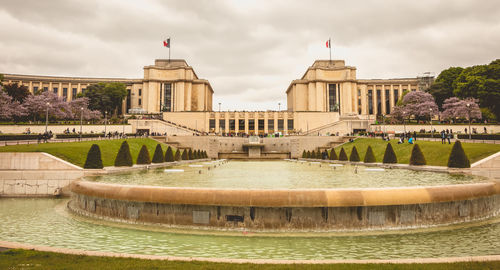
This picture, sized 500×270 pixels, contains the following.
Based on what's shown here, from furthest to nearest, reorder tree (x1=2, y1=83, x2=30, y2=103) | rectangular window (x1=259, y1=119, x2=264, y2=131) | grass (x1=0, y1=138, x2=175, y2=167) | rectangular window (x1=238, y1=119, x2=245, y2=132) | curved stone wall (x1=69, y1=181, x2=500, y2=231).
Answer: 1. rectangular window (x1=259, y1=119, x2=264, y2=131)
2. rectangular window (x1=238, y1=119, x2=245, y2=132)
3. tree (x1=2, y1=83, x2=30, y2=103)
4. grass (x1=0, y1=138, x2=175, y2=167)
5. curved stone wall (x1=69, y1=181, x2=500, y2=231)

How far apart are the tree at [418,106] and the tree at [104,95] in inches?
3356

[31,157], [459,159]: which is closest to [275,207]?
[459,159]

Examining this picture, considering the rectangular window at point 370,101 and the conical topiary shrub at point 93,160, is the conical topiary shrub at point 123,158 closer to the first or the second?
the conical topiary shrub at point 93,160

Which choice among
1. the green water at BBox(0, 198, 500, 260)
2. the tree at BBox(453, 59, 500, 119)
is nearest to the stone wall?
the green water at BBox(0, 198, 500, 260)

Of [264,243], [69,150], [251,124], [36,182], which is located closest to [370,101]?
[251,124]

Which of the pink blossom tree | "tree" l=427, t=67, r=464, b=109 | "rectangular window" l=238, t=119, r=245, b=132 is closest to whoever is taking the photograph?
the pink blossom tree

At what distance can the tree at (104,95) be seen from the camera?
95.8 metres

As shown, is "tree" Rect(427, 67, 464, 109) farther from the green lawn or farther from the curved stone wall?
the curved stone wall

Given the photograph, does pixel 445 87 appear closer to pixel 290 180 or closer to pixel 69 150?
pixel 290 180

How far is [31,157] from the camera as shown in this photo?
23.3 m

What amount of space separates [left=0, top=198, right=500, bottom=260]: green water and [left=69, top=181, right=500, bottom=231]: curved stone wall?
1.91ft

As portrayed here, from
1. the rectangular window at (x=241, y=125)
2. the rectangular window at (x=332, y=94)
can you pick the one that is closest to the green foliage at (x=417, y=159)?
the rectangular window at (x=241, y=125)

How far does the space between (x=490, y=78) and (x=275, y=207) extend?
7559cm

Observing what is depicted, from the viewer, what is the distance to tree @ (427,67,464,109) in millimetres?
86312
